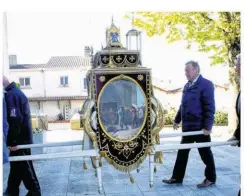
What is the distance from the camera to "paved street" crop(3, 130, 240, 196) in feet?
12.1

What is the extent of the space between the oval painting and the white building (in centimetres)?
1212

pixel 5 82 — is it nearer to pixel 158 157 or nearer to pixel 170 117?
pixel 158 157

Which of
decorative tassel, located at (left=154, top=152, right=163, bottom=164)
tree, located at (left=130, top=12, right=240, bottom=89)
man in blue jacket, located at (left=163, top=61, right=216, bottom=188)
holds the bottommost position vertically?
decorative tassel, located at (left=154, top=152, right=163, bottom=164)

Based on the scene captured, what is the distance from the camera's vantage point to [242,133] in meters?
2.97

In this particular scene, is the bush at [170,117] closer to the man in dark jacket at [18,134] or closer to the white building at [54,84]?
the white building at [54,84]

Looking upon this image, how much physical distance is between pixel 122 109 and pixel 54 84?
42.5ft

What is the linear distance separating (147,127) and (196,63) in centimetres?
93

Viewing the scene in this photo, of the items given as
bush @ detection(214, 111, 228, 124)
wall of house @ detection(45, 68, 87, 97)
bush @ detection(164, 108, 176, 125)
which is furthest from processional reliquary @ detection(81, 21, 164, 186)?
wall of house @ detection(45, 68, 87, 97)

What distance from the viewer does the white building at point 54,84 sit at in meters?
15.3

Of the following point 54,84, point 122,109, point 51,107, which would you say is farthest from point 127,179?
point 54,84

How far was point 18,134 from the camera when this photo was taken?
3264 millimetres

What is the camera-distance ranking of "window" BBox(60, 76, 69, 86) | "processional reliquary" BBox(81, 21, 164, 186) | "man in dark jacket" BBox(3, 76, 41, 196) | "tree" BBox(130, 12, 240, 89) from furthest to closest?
"window" BBox(60, 76, 69, 86)
"tree" BBox(130, 12, 240, 89)
"man in dark jacket" BBox(3, 76, 41, 196)
"processional reliquary" BBox(81, 21, 164, 186)

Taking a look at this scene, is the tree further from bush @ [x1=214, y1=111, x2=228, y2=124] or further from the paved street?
bush @ [x1=214, y1=111, x2=228, y2=124]

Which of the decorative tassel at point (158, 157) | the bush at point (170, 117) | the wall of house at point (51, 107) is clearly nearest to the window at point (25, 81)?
the wall of house at point (51, 107)
